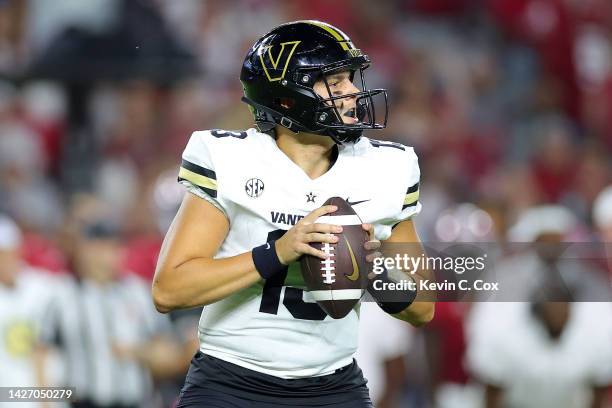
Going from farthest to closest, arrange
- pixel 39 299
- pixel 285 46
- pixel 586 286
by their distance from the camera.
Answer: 1. pixel 39 299
2. pixel 586 286
3. pixel 285 46

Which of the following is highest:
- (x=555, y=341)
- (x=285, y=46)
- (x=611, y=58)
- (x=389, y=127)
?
(x=611, y=58)

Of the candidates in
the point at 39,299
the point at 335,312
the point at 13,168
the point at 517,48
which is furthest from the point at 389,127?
the point at 335,312

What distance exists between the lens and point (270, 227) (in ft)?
11.0

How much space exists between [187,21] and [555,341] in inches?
189

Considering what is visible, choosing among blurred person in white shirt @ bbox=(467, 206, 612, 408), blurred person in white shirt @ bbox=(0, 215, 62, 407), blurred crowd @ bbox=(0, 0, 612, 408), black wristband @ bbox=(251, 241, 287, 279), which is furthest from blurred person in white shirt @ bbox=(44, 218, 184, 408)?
black wristband @ bbox=(251, 241, 287, 279)

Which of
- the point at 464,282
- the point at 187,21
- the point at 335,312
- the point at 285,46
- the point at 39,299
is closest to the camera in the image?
the point at 335,312

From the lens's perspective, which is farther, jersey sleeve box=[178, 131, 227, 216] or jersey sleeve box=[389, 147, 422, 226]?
jersey sleeve box=[389, 147, 422, 226]

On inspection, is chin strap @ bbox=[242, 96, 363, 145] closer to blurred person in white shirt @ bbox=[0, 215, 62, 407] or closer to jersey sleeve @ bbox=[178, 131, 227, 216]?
jersey sleeve @ bbox=[178, 131, 227, 216]

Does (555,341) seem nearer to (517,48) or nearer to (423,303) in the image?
Answer: (423,303)

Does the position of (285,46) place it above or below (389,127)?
below

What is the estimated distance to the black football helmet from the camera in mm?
3389

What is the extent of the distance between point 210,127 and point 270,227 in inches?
226

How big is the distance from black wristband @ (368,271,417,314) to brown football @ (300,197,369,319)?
8 cm

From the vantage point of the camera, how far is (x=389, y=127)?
30.0 feet
